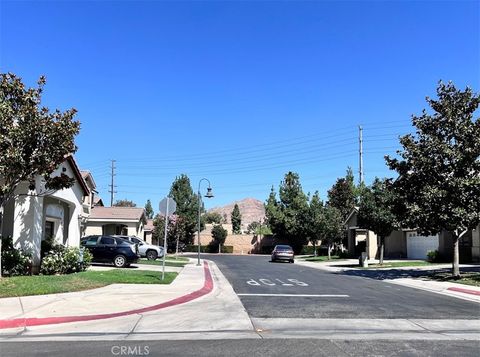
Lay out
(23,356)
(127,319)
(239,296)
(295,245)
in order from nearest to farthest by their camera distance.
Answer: (23,356)
(127,319)
(239,296)
(295,245)

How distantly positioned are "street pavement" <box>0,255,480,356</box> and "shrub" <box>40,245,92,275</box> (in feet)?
11.0

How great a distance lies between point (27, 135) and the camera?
47.3 ft

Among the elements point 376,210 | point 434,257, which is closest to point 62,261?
point 376,210

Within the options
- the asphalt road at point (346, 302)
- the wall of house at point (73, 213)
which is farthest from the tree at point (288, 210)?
the asphalt road at point (346, 302)

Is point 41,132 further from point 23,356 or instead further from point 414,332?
point 414,332

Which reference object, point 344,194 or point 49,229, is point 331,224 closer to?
point 344,194

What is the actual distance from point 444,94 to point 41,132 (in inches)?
621

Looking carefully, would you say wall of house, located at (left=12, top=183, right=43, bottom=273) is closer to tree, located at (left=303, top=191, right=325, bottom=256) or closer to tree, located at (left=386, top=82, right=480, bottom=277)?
tree, located at (left=386, top=82, right=480, bottom=277)

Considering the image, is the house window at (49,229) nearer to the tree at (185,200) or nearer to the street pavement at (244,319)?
the street pavement at (244,319)

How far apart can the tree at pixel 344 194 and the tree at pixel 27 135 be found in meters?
46.8

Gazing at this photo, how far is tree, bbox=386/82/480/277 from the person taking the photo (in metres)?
20.1

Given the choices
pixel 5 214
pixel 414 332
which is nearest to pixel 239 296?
pixel 414 332

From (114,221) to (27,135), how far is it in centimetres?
3110

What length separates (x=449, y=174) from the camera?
20.7 metres
